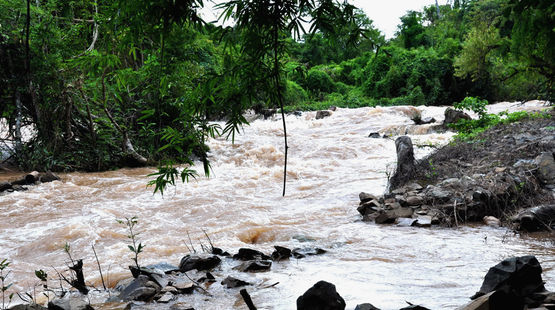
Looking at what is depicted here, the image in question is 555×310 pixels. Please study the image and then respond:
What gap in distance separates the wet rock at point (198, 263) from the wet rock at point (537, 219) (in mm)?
3609

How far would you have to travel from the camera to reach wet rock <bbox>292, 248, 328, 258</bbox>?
175 inches

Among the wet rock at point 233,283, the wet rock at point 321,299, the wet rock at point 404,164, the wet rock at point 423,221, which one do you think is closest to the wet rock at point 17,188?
the wet rock at point 233,283

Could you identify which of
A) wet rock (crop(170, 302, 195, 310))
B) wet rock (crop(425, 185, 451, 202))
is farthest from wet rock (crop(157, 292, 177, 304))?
wet rock (crop(425, 185, 451, 202))

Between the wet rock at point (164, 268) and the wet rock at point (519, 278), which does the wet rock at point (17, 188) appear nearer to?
the wet rock at point (164, 268)

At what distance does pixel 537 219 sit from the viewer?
189 inches

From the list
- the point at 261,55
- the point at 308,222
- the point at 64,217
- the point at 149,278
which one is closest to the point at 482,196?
the point at 308,222

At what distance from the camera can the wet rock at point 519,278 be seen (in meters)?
2.46

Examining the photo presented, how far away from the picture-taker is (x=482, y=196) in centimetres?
561

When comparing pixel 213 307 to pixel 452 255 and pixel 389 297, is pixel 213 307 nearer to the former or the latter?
pixel 389 297

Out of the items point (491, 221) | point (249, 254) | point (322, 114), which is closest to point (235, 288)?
point (249, 254)

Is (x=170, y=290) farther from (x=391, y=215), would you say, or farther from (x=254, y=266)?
(x=391, y=215)

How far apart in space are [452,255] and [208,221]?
3.74 m

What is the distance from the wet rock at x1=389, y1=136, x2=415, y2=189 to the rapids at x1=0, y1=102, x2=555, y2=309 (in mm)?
767

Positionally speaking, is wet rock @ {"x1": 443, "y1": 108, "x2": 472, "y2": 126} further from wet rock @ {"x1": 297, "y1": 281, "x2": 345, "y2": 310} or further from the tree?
the tree
